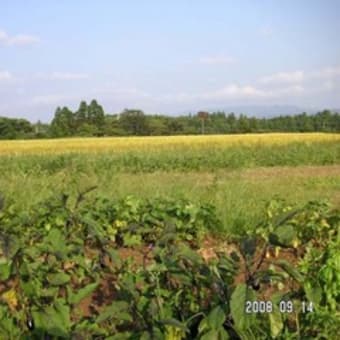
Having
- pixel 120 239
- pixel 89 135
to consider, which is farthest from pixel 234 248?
pixel 89 135

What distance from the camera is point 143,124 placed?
72438 mm

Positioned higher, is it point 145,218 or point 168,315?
point 145,218

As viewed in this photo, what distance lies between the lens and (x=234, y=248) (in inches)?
166

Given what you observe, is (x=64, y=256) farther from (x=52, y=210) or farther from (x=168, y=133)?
(x=168, y=133)

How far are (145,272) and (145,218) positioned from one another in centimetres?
113

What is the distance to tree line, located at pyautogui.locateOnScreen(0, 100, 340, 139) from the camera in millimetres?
67562

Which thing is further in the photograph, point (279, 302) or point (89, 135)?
point (89, 135)

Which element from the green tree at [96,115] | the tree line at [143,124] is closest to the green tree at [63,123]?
the tree line at [143,124]

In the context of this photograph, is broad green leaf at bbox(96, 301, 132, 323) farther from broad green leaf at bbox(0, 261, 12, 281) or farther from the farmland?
broad green leaf at bbox(0, 261, 12, 281)

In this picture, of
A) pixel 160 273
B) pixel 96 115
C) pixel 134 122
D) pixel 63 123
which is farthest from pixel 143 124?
pixel 160 273

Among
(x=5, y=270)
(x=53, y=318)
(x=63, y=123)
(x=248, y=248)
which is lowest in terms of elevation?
(x=53, y=318)

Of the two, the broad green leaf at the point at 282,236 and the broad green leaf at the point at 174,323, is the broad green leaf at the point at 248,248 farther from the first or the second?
the broad green leaf at the point at 174,323

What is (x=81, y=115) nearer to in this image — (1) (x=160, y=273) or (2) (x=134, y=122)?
(2) (x=134, y=122)

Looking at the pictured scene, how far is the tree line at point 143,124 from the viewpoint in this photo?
67.6 meters
